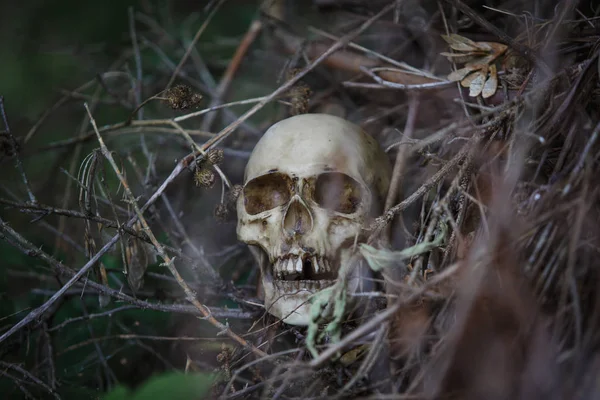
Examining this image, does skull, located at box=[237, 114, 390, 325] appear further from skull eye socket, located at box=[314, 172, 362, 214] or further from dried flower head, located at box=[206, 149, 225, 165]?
dried flower head, located at box=[206, 149, 225, 165]

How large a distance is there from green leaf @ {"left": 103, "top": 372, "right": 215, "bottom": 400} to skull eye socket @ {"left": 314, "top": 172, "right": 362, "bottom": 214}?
724mm

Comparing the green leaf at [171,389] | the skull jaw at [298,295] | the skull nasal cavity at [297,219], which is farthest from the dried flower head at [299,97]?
the green leaf at [171,389]

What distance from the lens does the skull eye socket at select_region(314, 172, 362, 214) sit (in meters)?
1.48

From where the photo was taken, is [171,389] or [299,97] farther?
[299,97]

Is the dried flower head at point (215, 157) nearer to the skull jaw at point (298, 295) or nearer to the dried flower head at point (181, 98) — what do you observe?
the dried flower head at point (181, 98)

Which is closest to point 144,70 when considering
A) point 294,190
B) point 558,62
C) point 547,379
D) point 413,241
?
point 294,190

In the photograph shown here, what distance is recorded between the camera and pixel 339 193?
1492 mm

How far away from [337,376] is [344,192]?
0.52m

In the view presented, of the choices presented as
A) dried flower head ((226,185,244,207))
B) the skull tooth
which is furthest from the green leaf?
dried flower head ((226,185,244,207))

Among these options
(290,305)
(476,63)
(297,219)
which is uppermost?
(476,63)

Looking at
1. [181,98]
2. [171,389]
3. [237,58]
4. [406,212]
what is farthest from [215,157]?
[237,58]

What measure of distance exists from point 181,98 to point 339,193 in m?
0.49

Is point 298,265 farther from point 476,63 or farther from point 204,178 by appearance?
point 476,63

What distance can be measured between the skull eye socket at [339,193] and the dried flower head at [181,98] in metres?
0.39
